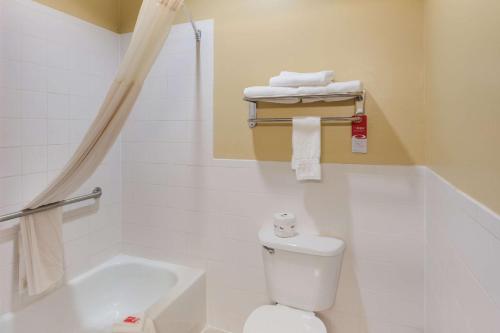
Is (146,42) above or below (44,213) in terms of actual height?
above

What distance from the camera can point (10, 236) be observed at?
1.56 m

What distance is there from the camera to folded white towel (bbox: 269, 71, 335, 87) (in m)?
1.50

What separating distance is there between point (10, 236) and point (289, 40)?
1.81 metres

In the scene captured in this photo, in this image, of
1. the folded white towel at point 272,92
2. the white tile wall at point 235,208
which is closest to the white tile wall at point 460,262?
the white tile wall at point 235,208

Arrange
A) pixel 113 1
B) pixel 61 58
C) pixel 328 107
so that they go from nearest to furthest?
1. pixel 328 107
2. pixel 61 58
3. pixel 113 1

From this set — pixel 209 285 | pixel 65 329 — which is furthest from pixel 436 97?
pixel 65 329

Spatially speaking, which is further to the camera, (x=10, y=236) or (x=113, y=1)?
(x=113, y=1)

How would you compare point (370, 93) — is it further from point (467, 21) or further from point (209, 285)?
point (209, 285)

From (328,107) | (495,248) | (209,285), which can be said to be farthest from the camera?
(209,285)

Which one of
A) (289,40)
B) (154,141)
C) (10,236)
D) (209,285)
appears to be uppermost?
(289,40)

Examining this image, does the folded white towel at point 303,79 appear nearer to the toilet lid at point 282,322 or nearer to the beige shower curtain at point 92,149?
the beige shower curtain at point 92,149

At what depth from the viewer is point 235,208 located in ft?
6.22

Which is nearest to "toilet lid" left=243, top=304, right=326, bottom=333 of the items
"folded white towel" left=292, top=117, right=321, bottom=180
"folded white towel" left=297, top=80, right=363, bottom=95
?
"folded white towel" left=292, top=117, right=321, bottom=180

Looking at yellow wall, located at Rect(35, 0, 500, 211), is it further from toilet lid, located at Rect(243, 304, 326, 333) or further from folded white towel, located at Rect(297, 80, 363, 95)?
toilet lid, located at Rect(243, 304, 326, 333)
